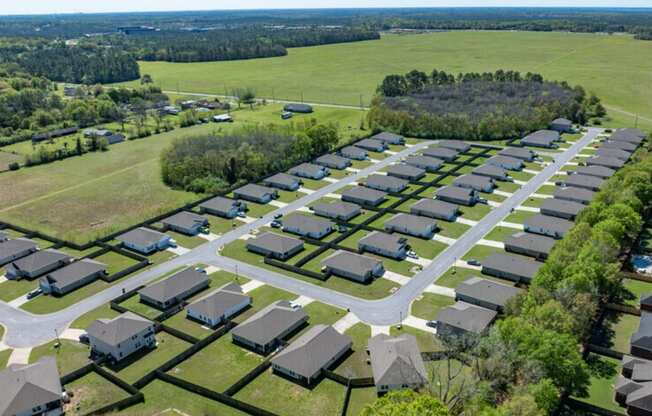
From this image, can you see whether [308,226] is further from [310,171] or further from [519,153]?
[519,153]

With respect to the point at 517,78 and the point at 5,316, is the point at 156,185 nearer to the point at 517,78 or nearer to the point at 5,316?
the point at 5,316

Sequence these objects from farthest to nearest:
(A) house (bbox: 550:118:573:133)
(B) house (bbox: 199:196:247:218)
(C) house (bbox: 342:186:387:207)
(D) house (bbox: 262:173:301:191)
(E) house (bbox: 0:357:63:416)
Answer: (A) house (bbox: 550:118:573:133)
(D) house (bbox: 262:173:301:191)
(C) house (bbox: 342:186:387:207)
(B) house (bbox: 199:196:247:218)
(E) house (bbox: 0:357:63:416)

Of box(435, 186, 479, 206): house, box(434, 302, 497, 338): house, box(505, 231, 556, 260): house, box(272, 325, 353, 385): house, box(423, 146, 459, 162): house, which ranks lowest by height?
box(272, 325, 353, 385): house

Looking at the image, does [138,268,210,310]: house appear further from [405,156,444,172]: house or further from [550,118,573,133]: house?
[550,118,573,133]: house

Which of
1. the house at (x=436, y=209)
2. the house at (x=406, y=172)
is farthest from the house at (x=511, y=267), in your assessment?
the house at (x=406, y=172)

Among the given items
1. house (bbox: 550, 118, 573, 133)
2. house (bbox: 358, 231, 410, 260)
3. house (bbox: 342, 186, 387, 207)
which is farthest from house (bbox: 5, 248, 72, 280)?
house (bbox: 550, 118, 573, 133)

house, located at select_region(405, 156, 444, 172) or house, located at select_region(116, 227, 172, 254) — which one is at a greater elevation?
house, located at select_region(405, 156, 444, 172)

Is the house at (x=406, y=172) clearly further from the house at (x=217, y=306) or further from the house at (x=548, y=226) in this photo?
the house at (x=217, y=306)
